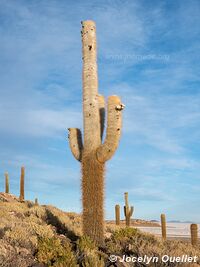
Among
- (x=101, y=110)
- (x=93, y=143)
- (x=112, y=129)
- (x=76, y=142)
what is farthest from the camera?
(x=101, y=110)

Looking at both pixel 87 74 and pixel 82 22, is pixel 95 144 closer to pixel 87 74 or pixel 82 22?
pixel 87 74

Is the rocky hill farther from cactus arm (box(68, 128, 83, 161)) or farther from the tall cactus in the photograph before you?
cactus arm (box(68, 128, 83, 161))

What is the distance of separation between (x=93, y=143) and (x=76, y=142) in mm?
920

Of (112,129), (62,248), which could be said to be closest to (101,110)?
(112,129)

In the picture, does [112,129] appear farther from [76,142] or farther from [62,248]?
[62,248]

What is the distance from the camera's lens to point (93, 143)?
42.1 feet

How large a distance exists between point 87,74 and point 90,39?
4.15 feet

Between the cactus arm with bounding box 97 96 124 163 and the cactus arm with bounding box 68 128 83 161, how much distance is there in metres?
1.11

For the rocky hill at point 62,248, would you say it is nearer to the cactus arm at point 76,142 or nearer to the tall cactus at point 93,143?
the tall cactus at point 93,143

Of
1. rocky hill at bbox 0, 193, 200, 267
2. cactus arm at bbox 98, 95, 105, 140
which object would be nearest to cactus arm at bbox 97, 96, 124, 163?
cactus arm at bbox 98, 95, 105, 140

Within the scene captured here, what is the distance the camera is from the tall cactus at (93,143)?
12.3m

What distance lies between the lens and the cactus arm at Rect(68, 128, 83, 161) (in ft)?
43.8

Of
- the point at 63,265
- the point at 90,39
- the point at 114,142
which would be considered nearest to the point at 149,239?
the point at 114,142

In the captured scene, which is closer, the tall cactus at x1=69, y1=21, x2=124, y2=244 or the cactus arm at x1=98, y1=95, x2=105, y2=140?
the tall cactus at x1=69, y1=21, x2=124, y2=244
